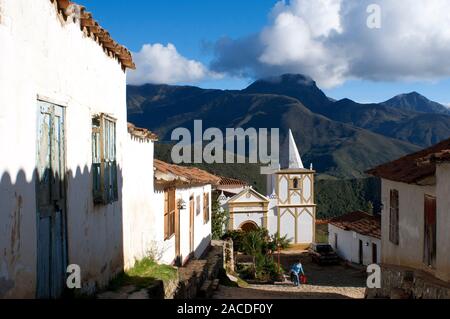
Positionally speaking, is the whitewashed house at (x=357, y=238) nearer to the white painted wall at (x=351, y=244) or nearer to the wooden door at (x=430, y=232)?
the white painted wall at (x=351, y=244)

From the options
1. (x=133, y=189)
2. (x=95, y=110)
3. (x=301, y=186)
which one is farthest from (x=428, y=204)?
(x=301, y=186)

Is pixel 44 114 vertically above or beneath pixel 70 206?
above

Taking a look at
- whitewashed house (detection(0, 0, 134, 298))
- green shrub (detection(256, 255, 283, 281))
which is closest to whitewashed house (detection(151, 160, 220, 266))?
whitewashed house (detection(0, 0, 134, 298))

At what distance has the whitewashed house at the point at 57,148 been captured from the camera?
471 centimetres

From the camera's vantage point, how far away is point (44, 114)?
5.55 meters

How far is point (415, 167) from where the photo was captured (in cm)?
1201

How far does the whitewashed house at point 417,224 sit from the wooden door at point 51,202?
212 inches

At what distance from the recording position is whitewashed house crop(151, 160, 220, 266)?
12.0 m

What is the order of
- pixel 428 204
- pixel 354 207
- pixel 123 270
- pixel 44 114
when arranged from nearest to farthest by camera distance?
pixel 44 114
pixel 123 270
pixel 428 204
pixel 354 207

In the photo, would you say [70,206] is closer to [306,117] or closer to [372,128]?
[306,117]

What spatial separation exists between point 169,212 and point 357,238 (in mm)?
19951

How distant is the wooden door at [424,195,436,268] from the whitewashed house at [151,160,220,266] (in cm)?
520


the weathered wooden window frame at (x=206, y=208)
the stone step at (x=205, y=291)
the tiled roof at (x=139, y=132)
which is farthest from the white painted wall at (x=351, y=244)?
the tiled roof at (x=139, y=132)
